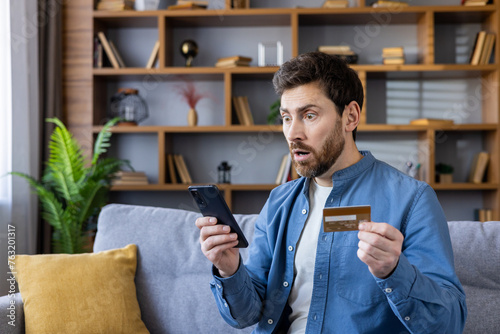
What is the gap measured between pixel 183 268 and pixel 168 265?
57mm

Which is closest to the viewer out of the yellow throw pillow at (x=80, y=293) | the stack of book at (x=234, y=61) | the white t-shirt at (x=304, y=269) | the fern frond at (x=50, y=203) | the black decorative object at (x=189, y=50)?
the white t-shirt at (x=304, y=269)

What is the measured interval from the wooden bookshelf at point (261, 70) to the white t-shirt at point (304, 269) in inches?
84.9

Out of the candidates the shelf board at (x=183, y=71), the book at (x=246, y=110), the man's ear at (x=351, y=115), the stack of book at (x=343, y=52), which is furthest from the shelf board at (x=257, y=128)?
the man's ear at (x=351, y=115)

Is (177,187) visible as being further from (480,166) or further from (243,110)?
(480,166)

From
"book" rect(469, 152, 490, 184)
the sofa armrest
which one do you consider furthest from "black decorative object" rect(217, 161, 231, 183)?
the sofa armrest

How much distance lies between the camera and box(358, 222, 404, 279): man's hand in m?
0.98

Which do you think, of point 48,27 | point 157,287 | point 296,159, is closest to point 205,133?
point 48,27

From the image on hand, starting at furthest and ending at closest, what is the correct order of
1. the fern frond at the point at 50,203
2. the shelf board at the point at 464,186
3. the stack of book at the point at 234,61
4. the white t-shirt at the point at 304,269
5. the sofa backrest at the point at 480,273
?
the stack of book at the point at 234,61
the shelf board at the point at 464,186
the fern frond at the point at 50,203
the sofa backrest at the point at 480,273
the white t-shirt at the point at 304,269

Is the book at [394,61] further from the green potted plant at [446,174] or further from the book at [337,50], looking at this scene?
the green potted plant at [446,174]

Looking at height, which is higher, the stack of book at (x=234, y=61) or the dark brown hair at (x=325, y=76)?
the stack of book at (x=234, y=61)

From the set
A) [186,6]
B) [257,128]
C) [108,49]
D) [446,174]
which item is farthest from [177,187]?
[446,174]

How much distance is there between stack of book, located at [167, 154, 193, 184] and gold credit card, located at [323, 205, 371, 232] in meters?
2.77

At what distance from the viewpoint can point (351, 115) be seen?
1451 mm

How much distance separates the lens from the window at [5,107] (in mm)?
3039
